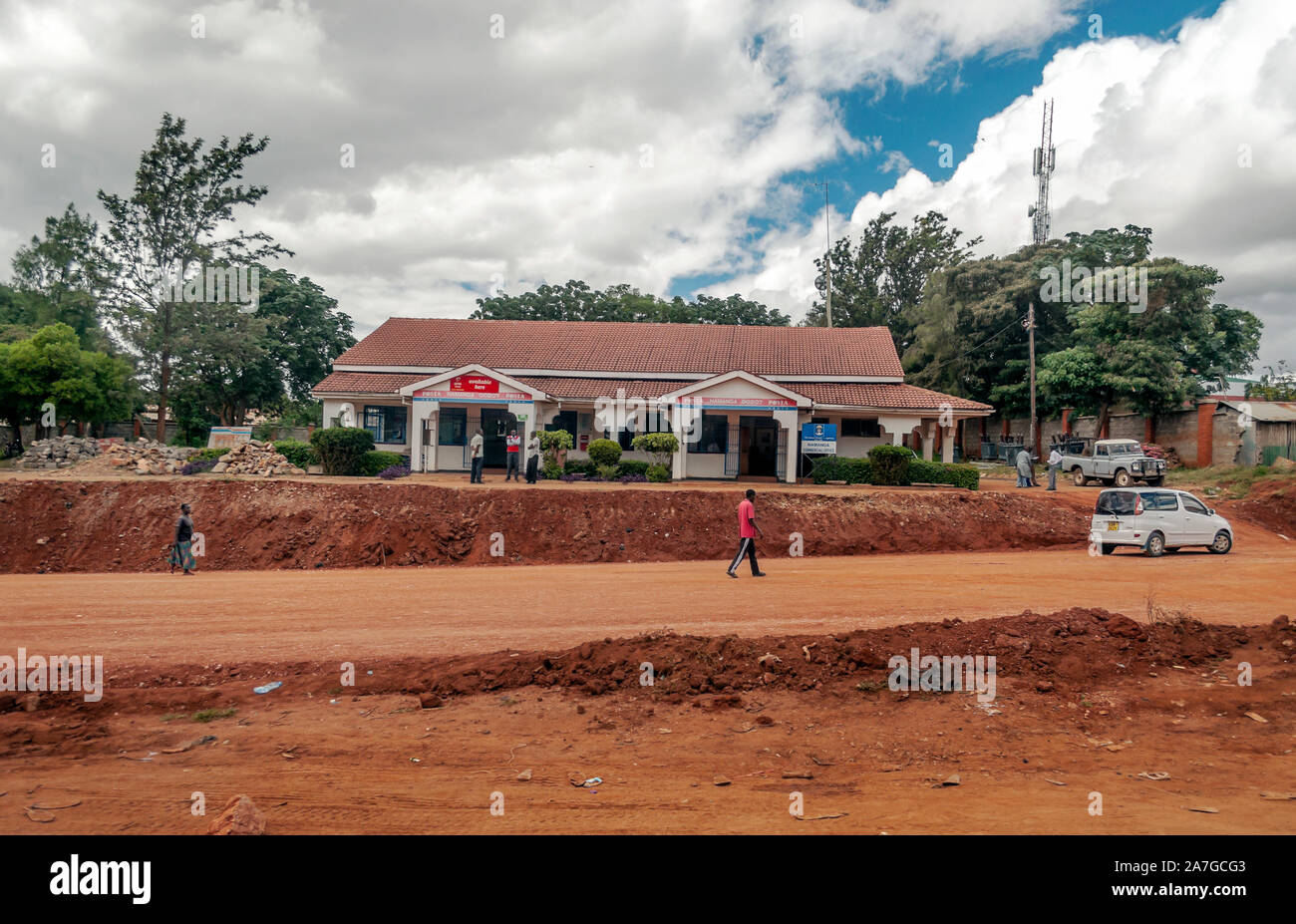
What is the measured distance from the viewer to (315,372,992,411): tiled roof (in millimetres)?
26969

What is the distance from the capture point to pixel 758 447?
92.3ft

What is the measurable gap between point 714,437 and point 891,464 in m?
6.64

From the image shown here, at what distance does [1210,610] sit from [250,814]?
12.6 metres

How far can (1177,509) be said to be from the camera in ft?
54.0

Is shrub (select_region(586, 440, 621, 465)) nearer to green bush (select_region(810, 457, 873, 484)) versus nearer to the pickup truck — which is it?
green bush (select_region(810, 457, 873, 484))

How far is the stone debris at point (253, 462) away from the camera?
80.1ft

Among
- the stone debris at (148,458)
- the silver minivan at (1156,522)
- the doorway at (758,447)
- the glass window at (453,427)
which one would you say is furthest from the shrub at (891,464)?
the stone debris at (148,458)

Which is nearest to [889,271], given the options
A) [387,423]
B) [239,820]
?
[387,423]

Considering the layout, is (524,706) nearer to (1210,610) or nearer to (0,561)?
(1210,610)

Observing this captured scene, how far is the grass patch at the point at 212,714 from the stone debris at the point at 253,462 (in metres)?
19.1

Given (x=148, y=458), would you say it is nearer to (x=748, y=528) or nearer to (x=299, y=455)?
(x=299, y=455)

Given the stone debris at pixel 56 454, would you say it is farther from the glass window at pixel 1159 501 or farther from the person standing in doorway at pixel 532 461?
the glass window at pixel 1159 501

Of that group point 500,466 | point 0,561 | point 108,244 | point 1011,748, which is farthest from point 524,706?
point 108,244

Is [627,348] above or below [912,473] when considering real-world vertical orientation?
above
